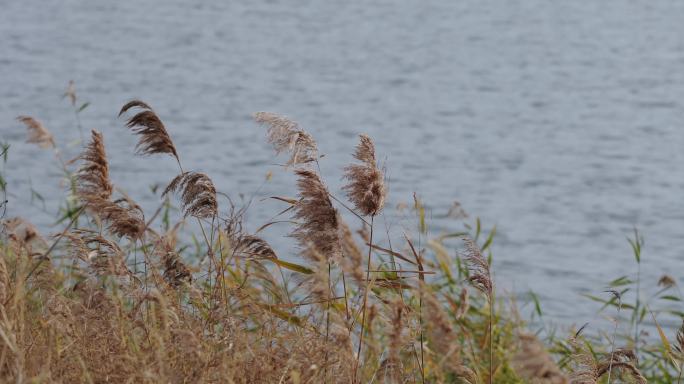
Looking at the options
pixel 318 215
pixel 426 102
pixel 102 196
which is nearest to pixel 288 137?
pixel 318 215

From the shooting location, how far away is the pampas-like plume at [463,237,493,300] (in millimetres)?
2965

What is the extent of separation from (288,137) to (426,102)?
11361mm

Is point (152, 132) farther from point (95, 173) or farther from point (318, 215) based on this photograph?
point (318, 215)

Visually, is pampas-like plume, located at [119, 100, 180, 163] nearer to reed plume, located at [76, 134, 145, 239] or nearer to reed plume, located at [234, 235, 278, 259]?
reed plume, located at [76, 134, 145, 239]

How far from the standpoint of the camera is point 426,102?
14.5 metres

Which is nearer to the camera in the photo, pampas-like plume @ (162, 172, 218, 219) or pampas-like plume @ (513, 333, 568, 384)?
pampas-like plume @ (513, 333, 568, 384)

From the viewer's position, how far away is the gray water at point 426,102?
947cm

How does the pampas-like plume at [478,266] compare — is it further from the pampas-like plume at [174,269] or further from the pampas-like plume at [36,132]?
the pampas-like plume at [36,132]

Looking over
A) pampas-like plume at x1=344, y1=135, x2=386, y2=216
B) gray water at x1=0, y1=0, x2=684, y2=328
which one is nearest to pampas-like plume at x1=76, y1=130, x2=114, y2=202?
pampas-like plume at x1=344, y1=135, x2=386, y2=216

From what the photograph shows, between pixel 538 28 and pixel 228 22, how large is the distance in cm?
515

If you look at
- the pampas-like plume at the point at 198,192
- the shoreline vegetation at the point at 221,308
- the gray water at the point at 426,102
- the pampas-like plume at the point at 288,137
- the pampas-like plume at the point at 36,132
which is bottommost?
the gray water at the point at 426,102

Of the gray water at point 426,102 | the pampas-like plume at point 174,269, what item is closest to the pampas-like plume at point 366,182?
the pampas-like plume at point 174,269

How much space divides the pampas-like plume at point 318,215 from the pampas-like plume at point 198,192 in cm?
32

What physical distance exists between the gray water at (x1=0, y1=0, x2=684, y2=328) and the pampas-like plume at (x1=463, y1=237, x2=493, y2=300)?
2.09 meters
